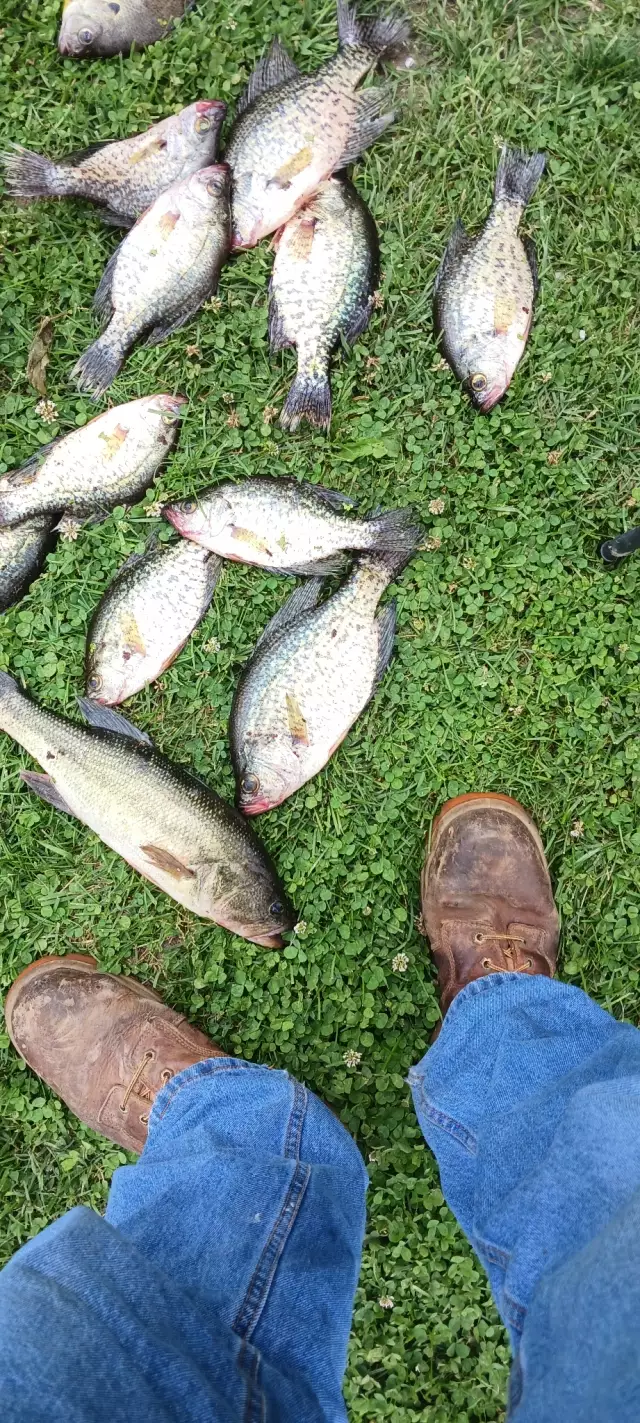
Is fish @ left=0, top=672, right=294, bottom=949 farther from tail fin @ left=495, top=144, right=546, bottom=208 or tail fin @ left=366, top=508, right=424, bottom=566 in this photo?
tail fin @ left=495, top=144, right=546, bottom=208

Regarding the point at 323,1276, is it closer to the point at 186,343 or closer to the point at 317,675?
the point at 317,675

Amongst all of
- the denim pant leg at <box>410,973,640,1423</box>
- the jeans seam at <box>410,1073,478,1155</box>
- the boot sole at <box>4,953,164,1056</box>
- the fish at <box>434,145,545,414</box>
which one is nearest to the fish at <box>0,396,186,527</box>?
the fish at <box>434,145,545,414</box>

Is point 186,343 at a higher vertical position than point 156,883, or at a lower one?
higher

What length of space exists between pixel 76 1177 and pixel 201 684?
6.61 ft

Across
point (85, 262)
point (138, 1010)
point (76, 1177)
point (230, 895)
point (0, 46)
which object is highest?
point (0, 46)

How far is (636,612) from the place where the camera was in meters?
3.26

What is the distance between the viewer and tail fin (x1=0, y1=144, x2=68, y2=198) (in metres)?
3.20

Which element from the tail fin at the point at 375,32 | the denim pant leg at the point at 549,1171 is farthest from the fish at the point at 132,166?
the denim pant leg at the point at 549,1171

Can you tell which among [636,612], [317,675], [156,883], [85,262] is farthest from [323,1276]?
[85,262]

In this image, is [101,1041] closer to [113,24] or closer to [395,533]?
[395,533]

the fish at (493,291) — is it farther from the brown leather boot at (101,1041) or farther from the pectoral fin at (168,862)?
the brown leather boot at (101,1041)

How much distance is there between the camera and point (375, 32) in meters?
3.19

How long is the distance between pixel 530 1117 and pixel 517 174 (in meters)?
3.30

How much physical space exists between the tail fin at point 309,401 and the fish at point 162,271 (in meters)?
0.51
